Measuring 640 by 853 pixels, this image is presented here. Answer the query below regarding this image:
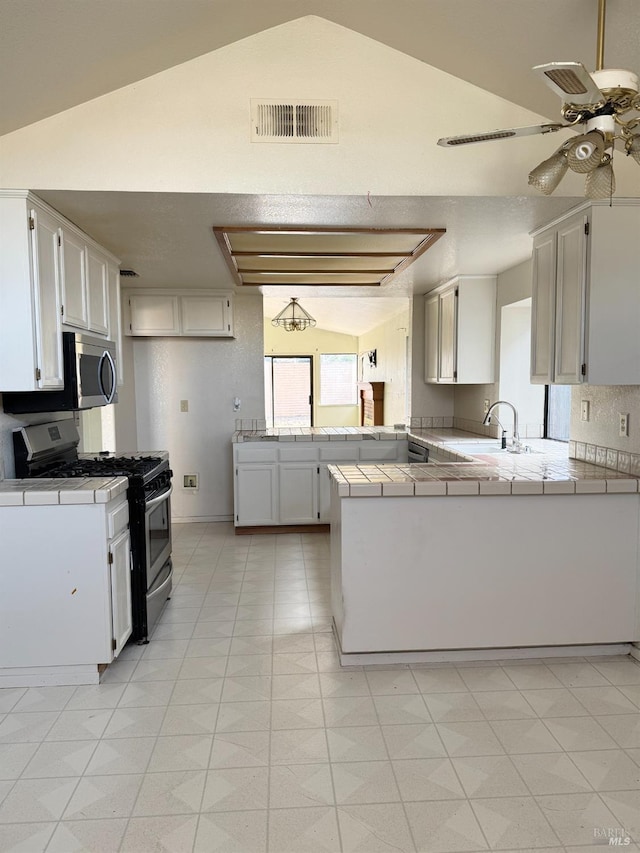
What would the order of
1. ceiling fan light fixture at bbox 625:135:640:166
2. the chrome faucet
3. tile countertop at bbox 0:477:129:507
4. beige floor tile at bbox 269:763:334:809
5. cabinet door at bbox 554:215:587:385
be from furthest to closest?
the chrome faucet < cabinet door at bbox 554:215:587:385 < tile countertop at bbox 0:477:129:507 < beige floor tile at bbox 269:763:334:809 < ceiling fan light fixture at bbox 625:135:640:166

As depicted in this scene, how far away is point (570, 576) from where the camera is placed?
2.62 meters

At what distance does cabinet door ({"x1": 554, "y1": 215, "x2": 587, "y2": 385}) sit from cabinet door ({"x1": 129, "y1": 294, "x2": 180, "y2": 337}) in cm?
329

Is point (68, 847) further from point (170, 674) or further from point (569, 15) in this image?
point (569, 15)

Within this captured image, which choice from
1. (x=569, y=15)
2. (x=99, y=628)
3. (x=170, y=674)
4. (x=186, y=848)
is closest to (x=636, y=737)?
(x=186, y=848)

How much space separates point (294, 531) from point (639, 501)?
294 centimetres

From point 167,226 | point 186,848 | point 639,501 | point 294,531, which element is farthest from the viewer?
point 294,531

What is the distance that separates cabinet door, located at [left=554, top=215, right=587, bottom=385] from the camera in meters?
2.60

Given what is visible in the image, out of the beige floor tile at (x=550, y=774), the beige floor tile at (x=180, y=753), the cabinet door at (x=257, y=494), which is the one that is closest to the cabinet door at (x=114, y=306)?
the cabinet door at (x=257, y=494)

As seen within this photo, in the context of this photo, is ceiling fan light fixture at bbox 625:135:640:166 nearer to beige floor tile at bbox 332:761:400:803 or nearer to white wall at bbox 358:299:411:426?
beige floor tile at bbox 332:761:400:803

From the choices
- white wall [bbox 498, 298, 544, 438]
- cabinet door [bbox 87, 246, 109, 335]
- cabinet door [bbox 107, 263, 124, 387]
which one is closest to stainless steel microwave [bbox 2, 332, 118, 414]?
cabinet door [bbox 87, 246, 109, 335]

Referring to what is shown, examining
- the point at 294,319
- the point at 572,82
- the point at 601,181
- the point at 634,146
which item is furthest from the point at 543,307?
the point at 294,319

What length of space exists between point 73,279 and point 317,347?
7956 millimetres

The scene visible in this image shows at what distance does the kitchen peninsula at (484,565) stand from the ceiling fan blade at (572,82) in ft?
5.09

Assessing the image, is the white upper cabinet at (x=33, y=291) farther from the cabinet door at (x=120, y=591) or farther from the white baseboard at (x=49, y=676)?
the white baseboard at (x=49, y=676)
